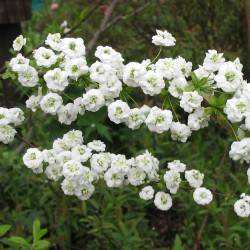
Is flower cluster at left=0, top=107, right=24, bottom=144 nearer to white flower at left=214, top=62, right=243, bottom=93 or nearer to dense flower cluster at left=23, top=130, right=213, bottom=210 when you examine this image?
dense flower cluster at left=23, top=130, right=213, bottom=210

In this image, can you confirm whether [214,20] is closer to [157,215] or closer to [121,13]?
[121,13]

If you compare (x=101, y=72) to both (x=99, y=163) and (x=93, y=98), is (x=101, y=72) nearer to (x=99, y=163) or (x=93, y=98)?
(x=93, y=98)

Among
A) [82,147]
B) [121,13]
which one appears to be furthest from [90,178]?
[121,13]

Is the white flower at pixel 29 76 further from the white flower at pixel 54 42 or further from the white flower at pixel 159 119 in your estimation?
the white flower at pixel 159 119

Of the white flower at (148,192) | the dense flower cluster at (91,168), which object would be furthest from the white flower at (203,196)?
the white flower at (148,192)

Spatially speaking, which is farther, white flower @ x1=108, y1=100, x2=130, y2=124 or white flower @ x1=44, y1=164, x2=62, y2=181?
white flower @ x1=44, y1=164, x2=62, y2=181

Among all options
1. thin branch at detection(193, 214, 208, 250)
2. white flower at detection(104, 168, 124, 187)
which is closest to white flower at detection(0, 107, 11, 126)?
white flower at detection(104, 168, 124, 187)
